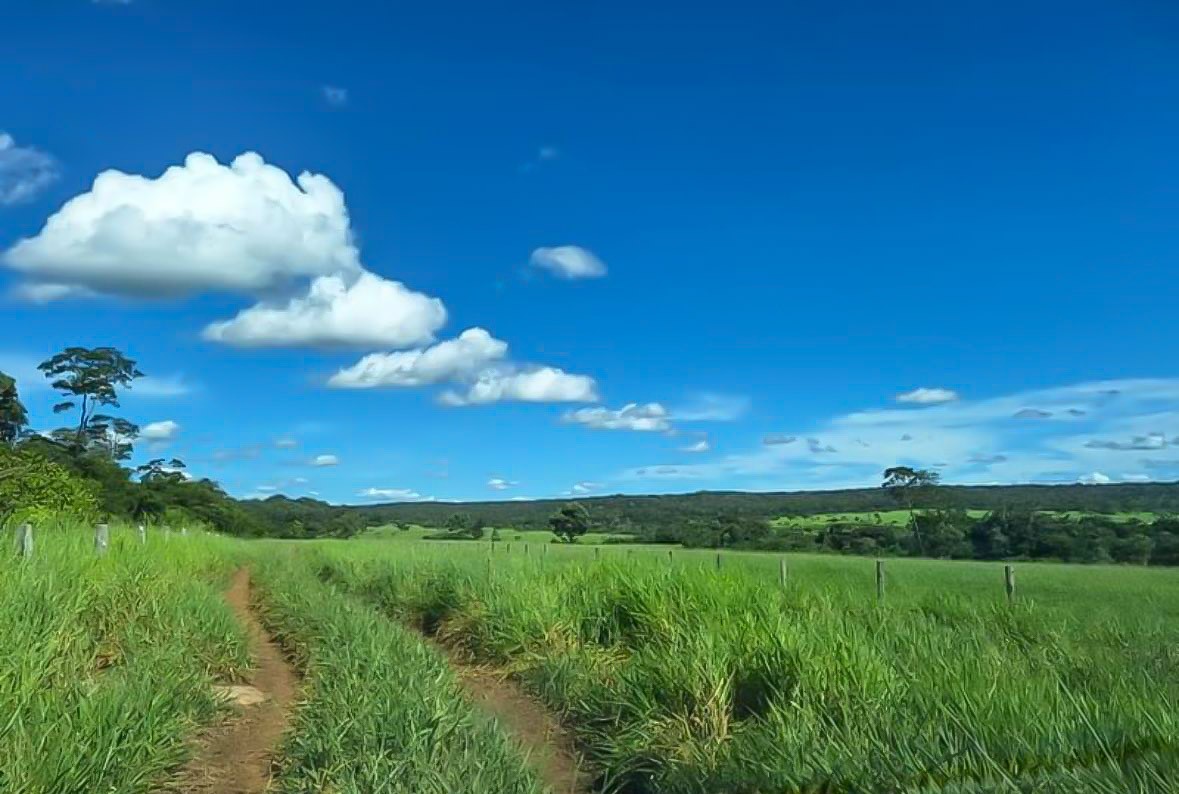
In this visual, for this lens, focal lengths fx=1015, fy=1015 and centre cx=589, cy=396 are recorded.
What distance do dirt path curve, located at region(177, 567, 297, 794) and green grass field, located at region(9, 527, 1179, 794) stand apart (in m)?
0.21

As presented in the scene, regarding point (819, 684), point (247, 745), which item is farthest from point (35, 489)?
point (819, 684)

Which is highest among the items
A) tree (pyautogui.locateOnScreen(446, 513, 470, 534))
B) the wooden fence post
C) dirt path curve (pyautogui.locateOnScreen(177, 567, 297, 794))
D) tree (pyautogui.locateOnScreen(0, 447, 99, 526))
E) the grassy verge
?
tree (pyautogui.locateOnScreen(446, 513, 470, 534))

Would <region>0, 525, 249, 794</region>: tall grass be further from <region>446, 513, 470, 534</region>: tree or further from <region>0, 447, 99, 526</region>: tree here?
<region>446, 513, 470, 534</region>: tree

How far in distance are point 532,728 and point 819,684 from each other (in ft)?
10.5

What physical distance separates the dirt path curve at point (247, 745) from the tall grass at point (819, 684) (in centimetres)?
242

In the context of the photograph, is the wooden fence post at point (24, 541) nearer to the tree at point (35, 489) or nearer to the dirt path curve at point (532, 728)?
the dirt path curve at point (532, 728)

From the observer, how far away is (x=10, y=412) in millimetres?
43969

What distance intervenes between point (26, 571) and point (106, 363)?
195 ft

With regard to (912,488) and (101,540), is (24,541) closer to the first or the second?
(101,540)

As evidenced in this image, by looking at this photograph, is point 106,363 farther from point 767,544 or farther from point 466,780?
point 466,780

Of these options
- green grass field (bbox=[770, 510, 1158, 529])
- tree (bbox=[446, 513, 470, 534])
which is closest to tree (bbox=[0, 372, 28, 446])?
tree (bbox=[446, 513, 470, 534])

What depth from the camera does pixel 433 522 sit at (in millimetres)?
111438

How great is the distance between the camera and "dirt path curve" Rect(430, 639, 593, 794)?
7.14m

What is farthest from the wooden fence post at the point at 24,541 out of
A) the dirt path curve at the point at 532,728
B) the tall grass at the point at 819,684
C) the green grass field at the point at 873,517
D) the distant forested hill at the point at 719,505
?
the green grass field at the point at 873,517
